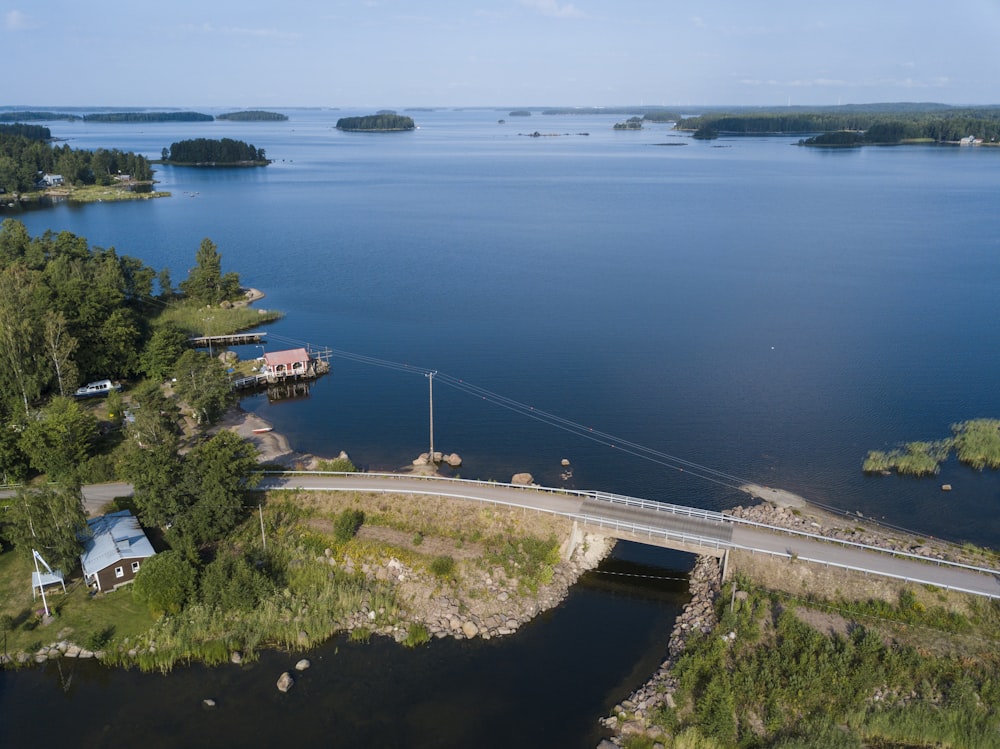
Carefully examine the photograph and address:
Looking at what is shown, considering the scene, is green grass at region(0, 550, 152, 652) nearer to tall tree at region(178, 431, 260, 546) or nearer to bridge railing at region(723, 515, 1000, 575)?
tall tree at region(178, 431, 260, 546)

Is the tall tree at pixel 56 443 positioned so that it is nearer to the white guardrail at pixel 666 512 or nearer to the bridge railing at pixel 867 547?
the white guardrail at pixel 666 512

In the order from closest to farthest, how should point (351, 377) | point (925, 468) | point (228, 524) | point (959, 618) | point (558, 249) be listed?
point (959, 618) < point (228, 524) < point (925, 468) < point (351, 377) < point (558, 249)

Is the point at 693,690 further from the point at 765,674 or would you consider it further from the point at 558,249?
the point at 558,249

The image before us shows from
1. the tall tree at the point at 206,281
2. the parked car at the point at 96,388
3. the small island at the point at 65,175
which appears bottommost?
the parked car at the point at 96,388

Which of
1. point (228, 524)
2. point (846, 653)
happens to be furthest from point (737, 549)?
point (228, 524)

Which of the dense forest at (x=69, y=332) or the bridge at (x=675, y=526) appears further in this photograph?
the dense forest at (x=69, y=332)

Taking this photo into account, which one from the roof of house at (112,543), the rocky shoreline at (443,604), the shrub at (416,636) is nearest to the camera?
the rocky shoreline at (443,604)

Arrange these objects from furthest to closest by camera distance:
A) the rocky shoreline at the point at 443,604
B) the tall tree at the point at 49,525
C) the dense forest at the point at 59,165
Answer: the dense forest at the point at 59,165
the tall tree at the point at 49,525
the rocky shoreline at the point at 443,604

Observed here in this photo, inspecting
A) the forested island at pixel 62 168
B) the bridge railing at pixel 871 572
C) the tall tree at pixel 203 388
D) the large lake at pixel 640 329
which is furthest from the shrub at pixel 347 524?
the forested island at pixel 62 168

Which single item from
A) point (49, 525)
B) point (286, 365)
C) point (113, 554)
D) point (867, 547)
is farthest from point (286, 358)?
point (867, 547)
